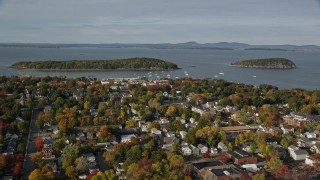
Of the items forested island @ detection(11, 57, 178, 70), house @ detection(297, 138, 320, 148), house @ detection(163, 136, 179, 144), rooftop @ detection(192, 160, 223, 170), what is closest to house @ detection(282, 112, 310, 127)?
house @ detection(297, 138, 320, 148)

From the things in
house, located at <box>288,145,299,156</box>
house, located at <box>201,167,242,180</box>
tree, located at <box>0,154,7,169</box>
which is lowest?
house, located at <box>288,145,299,156</box>

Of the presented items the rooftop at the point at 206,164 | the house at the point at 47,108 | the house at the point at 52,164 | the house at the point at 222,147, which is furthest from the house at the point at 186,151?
the house at the point at 47,108

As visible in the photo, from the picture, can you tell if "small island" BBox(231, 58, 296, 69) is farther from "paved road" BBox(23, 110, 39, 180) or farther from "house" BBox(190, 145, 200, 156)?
"house" BBox(190, 145, 200, 156)

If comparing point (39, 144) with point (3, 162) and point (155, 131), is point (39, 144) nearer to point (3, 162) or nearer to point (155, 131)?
point (3, 162)

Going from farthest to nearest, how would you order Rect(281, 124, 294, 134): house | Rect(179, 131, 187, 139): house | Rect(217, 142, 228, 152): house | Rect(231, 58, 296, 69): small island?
Rect(231, 58, 296, 69): small island < Rect(281, 124, 294, 134): house < Rect(179, 131, 187, 139): house < Rect(217, 142, 228, 152): house

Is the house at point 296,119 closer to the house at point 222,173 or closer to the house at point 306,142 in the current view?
the house at point 306,142

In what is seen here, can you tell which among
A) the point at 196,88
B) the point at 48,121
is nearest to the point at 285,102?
the point at 196,88

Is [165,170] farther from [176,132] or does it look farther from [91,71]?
[91,71]
